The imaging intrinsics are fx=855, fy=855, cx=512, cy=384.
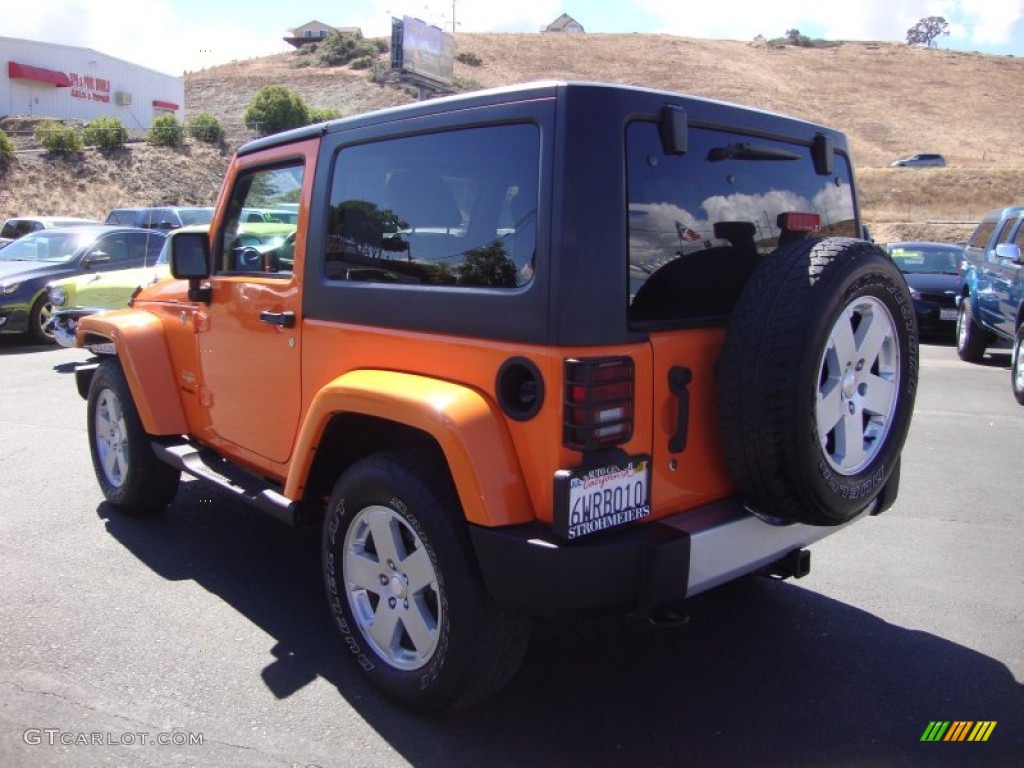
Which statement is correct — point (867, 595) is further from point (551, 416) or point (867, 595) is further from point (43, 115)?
point (43, 115)

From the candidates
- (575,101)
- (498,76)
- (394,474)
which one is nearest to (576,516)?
(394,474)

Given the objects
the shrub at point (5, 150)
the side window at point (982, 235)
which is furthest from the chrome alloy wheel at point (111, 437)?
the shrub at point (5, 150)

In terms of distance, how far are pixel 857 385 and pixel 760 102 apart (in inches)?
2854

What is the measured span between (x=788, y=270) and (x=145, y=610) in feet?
10.0

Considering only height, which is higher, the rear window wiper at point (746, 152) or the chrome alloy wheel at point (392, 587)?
the rear window wiper at point (746, 152)

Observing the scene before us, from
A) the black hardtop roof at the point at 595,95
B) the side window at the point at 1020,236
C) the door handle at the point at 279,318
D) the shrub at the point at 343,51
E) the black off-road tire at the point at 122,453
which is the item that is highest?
the shrub at the point at 343,51

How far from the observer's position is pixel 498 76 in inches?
2948

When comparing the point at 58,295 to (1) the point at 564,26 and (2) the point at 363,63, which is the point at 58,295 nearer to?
(2) the point at 363,63

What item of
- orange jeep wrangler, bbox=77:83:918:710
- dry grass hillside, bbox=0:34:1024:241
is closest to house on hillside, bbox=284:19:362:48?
dry grass hillside, bbox=0:34:1024:241

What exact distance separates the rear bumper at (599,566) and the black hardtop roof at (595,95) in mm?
1304

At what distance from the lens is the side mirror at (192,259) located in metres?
4.04

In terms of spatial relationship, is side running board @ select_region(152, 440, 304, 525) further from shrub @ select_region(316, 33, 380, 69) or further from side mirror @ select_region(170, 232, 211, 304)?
shrub @ select_region(316, 33, 380, 69)

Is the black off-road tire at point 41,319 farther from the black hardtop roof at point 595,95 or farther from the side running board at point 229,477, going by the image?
the black hardtop roof at point 595,95

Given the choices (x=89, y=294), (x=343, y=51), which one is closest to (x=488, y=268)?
(x=89, y=294)
